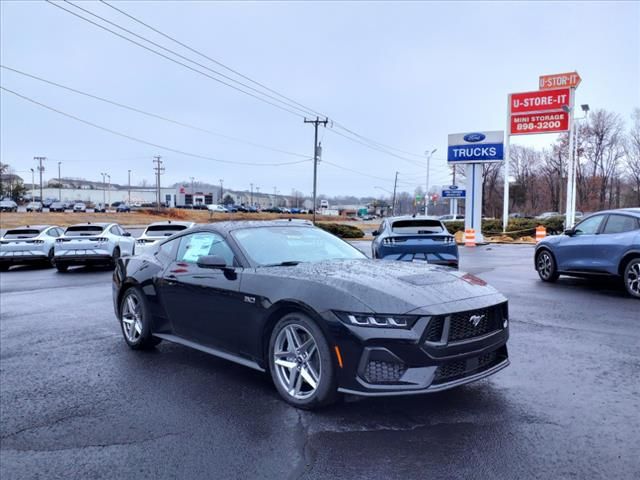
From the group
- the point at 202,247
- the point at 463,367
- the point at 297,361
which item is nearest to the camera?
the point at 463,367

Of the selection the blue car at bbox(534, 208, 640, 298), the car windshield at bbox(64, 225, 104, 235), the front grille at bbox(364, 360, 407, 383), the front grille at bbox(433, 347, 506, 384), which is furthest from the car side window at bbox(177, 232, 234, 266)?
the car windshield at bbox(64, 225, 104, 235)

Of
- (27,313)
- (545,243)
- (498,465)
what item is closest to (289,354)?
(498,465)

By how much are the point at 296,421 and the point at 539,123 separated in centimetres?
3065

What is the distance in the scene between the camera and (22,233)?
16938 millimetres

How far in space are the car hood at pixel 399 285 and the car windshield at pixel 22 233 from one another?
15.5 meters

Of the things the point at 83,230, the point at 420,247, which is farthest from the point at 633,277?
the point at 83,230

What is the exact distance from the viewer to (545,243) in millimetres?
11336

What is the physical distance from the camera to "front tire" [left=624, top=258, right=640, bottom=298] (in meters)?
9.00

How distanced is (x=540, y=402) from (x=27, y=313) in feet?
26.8

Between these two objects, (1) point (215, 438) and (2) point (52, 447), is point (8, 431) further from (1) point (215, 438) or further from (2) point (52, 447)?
(1) point (215, 438)

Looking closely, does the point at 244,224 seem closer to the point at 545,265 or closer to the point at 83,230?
the point at 545,265

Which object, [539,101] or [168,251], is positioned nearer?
[168,251]

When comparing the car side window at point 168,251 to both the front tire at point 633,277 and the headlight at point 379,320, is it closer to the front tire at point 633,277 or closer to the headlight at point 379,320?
the headlight at point 379,320

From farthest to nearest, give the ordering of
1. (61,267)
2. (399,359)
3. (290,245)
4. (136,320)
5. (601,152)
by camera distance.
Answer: (601,152) → (61,267) → (136,320) → (290,245) → (399,359)
